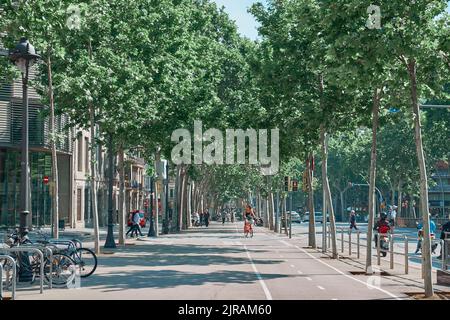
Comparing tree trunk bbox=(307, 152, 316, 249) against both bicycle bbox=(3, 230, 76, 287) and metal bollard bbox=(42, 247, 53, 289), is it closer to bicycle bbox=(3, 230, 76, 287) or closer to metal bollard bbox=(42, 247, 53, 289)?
bicycle bbox=(3, 230, 76, 287)

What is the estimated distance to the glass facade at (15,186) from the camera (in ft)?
181

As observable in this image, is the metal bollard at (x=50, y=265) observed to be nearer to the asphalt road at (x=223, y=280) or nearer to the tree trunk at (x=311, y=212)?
the asphalt road at (x=223, y=280)

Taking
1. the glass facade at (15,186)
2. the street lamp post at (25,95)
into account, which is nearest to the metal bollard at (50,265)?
the street lamp post at (25,95)

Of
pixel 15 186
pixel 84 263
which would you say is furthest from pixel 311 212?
pixel 15 186

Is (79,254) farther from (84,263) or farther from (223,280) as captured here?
(223,280)

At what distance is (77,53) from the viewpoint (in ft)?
105

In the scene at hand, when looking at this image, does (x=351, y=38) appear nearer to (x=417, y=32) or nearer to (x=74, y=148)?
(x=417, y=32)

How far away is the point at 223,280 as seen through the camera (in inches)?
832

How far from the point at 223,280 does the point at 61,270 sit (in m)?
4.36

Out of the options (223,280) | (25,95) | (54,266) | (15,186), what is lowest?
(223,280)

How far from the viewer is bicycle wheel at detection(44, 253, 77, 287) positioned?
19.1 meters

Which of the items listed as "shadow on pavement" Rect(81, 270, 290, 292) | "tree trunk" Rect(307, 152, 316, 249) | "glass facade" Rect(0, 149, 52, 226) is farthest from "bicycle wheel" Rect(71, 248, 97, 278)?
"glass facade" Rect(0, 149, 52, 226)

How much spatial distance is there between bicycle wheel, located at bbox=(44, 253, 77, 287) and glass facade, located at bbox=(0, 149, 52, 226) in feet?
122
